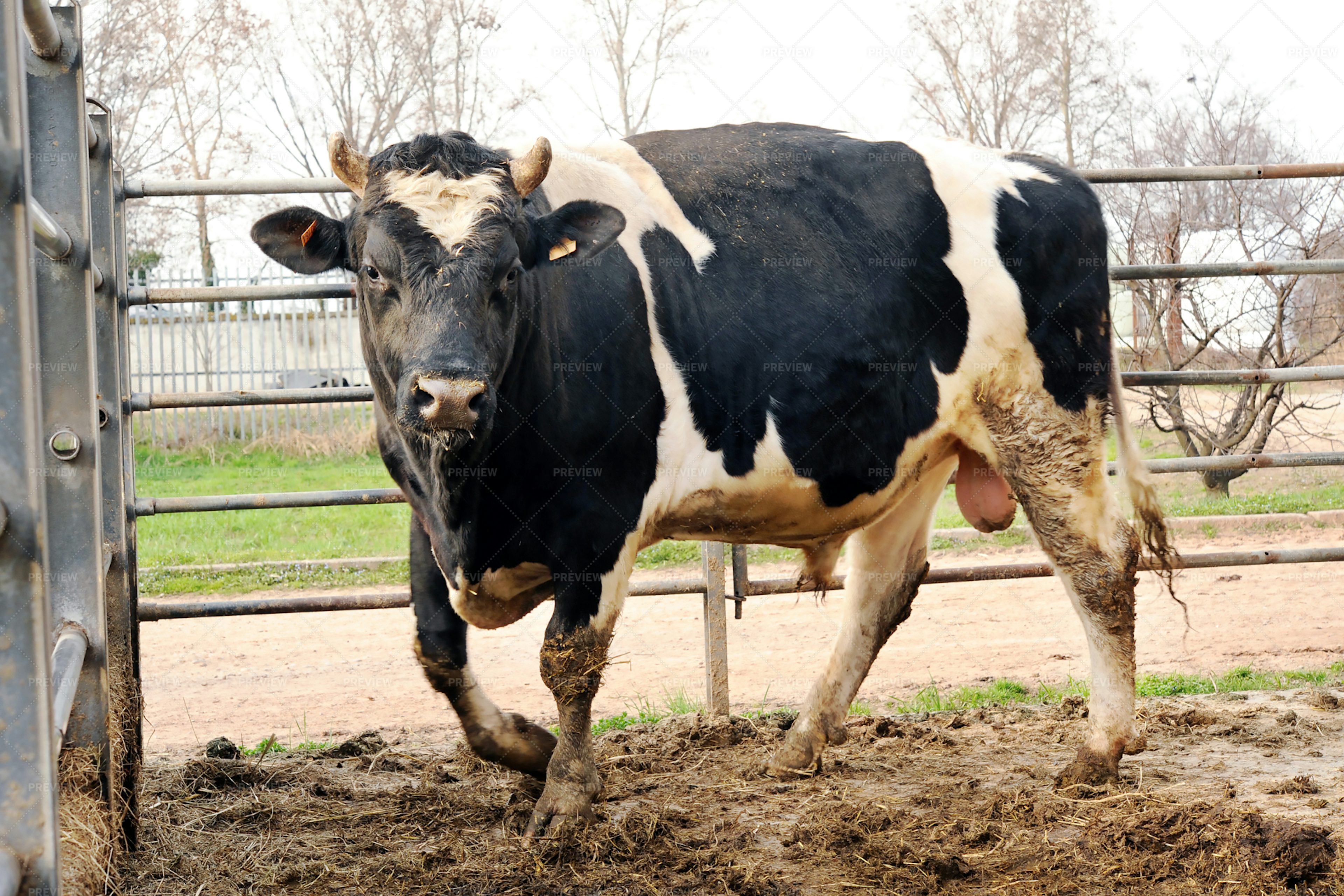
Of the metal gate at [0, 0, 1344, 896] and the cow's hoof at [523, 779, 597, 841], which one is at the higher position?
the metal gate at [0, 0, 1344, 896]

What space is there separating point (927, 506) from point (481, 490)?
2146 mm

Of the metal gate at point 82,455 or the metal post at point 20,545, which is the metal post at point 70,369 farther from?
the metal post at point 20,545

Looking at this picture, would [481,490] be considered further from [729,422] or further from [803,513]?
[803,513]

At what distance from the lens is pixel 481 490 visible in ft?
11.1

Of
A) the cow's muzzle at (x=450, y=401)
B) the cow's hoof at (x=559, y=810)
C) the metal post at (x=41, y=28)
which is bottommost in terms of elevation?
the cow's hoof at (x=559, y=810)

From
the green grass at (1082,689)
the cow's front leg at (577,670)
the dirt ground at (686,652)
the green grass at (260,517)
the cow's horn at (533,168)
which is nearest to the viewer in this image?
the cow's horn at (533,168)

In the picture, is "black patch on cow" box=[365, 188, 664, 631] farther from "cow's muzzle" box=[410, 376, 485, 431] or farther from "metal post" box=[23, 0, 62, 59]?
"metal post" box=[23, 0, 62, 59]

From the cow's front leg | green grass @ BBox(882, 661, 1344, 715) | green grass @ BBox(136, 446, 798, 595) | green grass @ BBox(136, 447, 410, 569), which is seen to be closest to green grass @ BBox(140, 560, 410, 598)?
green grass @ BBox(136, 446, 798, 595)

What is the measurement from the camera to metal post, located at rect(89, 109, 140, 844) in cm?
323

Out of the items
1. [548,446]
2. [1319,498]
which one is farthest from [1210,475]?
[548,446]

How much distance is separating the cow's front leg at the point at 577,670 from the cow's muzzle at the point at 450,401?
0.83 m

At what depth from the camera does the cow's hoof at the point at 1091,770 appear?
3943 millimetres

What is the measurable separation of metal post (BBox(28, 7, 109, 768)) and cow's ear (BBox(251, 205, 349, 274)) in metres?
0.88

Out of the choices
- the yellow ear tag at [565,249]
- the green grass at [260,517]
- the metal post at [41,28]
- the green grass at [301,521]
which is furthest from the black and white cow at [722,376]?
the green grass at [260,517]
